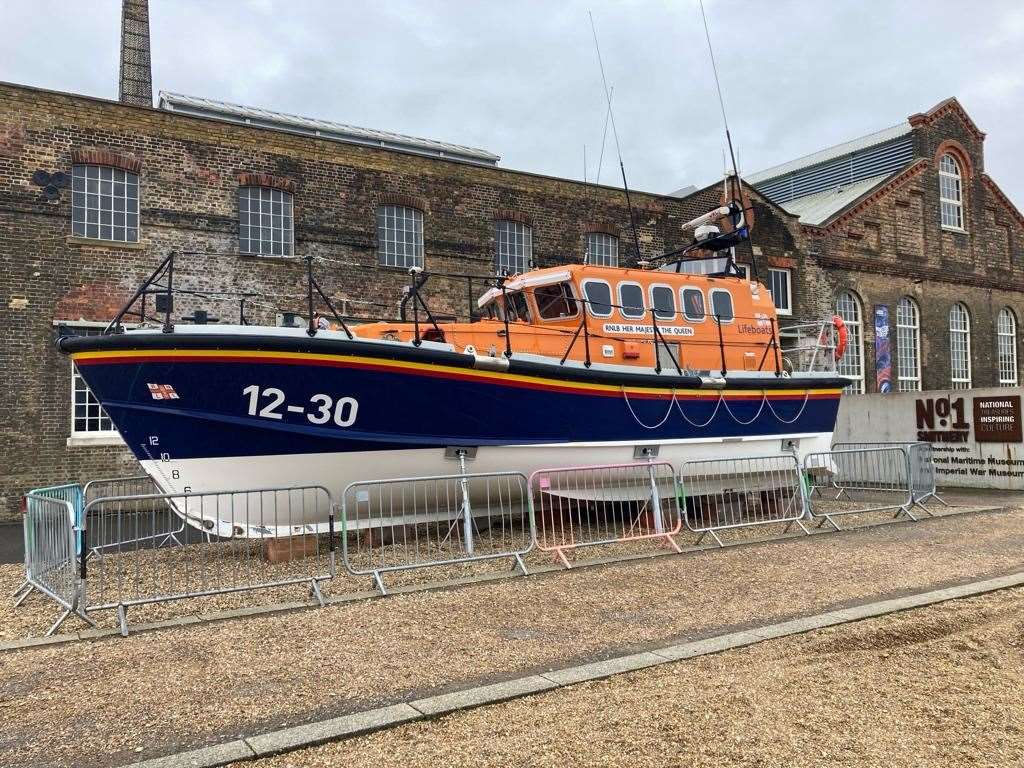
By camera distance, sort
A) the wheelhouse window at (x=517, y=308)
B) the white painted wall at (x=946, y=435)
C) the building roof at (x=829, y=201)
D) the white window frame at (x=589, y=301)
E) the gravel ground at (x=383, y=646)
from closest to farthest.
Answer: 1. the gravel ground at (x=383, y=646)
2. the white window frame at (x=589, y=301)
3. the wheelhouse window at (x=517, y=308)
4. the white painted wall at (x=946, y=435)
5. the building roof at (x=829, y=201)

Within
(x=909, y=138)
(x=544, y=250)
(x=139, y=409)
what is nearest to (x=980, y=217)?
(x=909, y=138)

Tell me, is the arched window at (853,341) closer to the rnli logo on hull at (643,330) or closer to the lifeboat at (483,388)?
the lifeboat at (483,388)

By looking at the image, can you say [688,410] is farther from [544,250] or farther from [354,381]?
[544,250]

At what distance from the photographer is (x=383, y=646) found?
5.15 meters

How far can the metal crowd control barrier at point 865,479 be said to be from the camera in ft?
36.0

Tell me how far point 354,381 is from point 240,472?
56.2 inches

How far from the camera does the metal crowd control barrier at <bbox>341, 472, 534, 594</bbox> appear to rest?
7707 mm

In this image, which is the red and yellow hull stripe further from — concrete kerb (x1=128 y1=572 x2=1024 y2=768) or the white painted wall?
the white painted wall

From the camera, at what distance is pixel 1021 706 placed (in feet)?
12.7

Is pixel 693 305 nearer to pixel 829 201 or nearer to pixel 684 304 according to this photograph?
pixel 684 304

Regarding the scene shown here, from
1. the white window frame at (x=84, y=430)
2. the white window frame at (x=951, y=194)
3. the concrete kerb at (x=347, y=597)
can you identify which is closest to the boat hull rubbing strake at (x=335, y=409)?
the concrete kerb at (x=347, y=597)

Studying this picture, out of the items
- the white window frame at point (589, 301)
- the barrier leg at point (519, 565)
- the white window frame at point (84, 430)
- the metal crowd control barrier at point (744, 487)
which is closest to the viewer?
the barrier leg at point (519, 565)

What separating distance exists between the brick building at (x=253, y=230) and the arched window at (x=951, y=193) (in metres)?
3.18

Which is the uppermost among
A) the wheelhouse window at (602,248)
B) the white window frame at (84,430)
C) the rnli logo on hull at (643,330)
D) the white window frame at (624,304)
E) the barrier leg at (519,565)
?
the wheelhouse window at (602,248)
